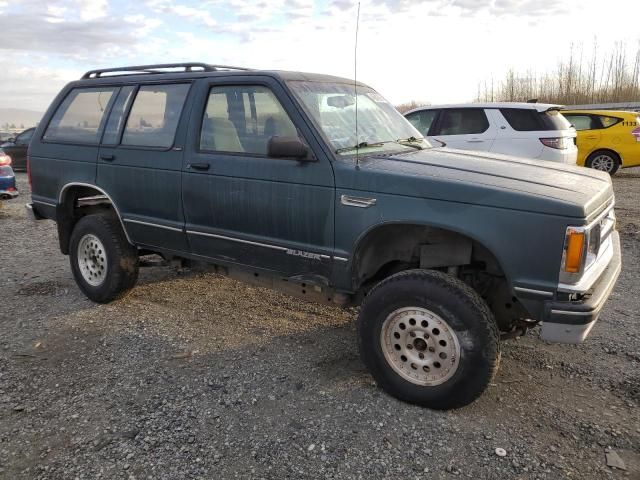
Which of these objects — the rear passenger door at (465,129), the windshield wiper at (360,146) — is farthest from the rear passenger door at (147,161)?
the rear passenger door at (465,129)

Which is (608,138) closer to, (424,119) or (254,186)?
(424,119)

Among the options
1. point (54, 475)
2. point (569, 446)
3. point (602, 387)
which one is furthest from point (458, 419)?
point (54, 475)

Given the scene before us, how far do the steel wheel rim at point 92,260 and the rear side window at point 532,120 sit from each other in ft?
22.1

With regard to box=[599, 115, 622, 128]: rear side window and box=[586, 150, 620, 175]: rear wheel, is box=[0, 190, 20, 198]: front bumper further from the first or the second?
box=[599, 115, 622, 128]: rear side window

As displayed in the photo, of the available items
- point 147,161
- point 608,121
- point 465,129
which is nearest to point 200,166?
point 147,161

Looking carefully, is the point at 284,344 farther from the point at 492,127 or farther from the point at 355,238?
the point at 492,127

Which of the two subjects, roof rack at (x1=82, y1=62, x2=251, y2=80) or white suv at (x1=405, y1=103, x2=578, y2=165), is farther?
white suv at (x1=405, y1=103, x2=578, y2=165)

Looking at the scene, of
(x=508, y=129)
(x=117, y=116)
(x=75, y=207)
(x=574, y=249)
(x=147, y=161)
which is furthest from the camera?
(x=508, y=129)

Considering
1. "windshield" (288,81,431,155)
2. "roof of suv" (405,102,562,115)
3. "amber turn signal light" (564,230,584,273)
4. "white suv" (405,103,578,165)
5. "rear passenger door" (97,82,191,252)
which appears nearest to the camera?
"amber turn signal light" (564,230,584,273)

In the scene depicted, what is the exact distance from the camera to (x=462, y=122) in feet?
29.5

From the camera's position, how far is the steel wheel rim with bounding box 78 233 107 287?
488cm

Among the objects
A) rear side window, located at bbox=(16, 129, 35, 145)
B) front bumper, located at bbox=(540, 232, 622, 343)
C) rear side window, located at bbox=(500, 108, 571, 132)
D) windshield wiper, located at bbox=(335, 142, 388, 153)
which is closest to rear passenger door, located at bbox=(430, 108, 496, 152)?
rear side window, located at bbox=(500, 108, 571, 132)

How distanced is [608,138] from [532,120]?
15.6 ft

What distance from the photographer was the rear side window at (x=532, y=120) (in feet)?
27.7
